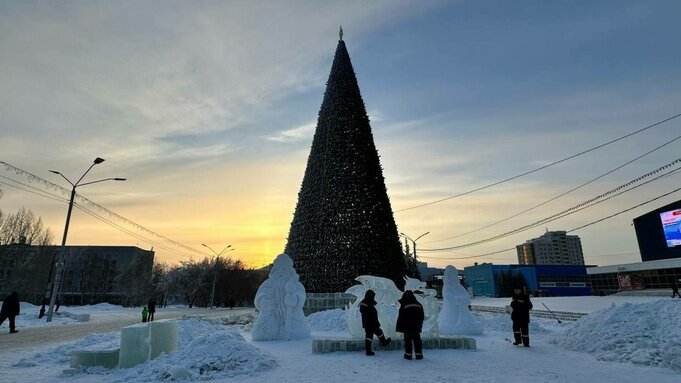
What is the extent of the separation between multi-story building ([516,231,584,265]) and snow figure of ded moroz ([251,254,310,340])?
161 m

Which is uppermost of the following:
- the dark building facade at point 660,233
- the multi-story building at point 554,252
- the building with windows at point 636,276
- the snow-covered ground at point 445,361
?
the multi-story building at point 554,252

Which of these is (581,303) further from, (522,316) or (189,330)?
(189,330)

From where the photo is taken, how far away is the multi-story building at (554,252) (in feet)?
509

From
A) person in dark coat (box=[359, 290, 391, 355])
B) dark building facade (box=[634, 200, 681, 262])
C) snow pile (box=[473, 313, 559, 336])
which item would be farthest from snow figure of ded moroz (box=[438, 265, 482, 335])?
dark building facade (box=[634, 200, 681, 262])

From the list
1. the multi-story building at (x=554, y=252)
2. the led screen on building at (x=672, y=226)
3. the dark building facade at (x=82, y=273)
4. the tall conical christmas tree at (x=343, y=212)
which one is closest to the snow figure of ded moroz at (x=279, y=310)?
the tall conical christmas tree at (x=343, y=212)

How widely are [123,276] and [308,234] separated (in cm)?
6585

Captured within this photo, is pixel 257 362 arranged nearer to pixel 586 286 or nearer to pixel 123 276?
pixel 123 276

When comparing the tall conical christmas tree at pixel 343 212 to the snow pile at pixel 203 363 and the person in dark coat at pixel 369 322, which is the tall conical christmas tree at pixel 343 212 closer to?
the person in dark coat at pixel 369 322

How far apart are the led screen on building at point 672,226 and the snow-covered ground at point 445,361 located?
53.2m

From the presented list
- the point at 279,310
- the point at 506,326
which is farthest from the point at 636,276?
the point at 279,310

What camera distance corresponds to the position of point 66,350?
30.9 ft

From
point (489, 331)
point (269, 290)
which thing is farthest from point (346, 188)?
point (489, 331)

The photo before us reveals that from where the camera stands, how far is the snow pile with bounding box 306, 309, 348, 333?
50.8 ft

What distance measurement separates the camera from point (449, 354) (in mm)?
8914
